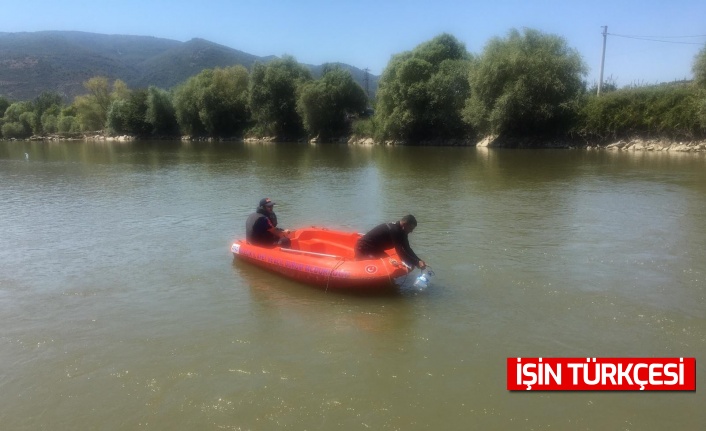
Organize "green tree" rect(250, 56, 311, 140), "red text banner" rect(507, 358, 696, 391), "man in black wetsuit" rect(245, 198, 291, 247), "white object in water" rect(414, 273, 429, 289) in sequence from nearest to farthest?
"red text banner" rect(507, 358, 696, 391) < "white object in water" rect(414, 273, 429, 289) < "man in black wetsuit" rect(245, 198, 291, 247) < "green tree" rect(250, 56, 311, 140)

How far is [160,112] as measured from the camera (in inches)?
2808

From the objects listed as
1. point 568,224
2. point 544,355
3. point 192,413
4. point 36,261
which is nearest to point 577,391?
point 544,355

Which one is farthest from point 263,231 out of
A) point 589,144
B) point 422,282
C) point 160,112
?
point 160,112

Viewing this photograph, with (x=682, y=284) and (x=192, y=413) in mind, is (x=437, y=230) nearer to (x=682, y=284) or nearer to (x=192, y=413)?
(x=682, y=284)

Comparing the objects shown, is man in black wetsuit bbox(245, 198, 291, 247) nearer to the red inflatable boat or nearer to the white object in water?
the red inflatable boat

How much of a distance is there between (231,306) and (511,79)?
36441mm

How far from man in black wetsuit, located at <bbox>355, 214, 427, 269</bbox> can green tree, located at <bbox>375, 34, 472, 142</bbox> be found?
39368 millimetres

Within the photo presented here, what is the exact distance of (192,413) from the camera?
17.4 ft

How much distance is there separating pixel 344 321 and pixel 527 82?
119 feet

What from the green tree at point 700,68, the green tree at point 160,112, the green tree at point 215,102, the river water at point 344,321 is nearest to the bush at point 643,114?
the green tree at point 700,68

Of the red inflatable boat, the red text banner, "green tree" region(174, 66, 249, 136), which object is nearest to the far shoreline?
"green tree" region(174, 66, 249, 136)

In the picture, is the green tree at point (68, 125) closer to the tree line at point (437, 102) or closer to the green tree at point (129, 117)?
the green tree at point (129, 117)

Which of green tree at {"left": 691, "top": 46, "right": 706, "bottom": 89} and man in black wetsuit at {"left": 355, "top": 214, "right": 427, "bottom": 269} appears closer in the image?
man in black wetsuit at {"left": 355, "top": 214, "right": 427, "bottom": 269}

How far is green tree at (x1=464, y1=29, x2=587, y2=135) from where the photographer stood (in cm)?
3931
